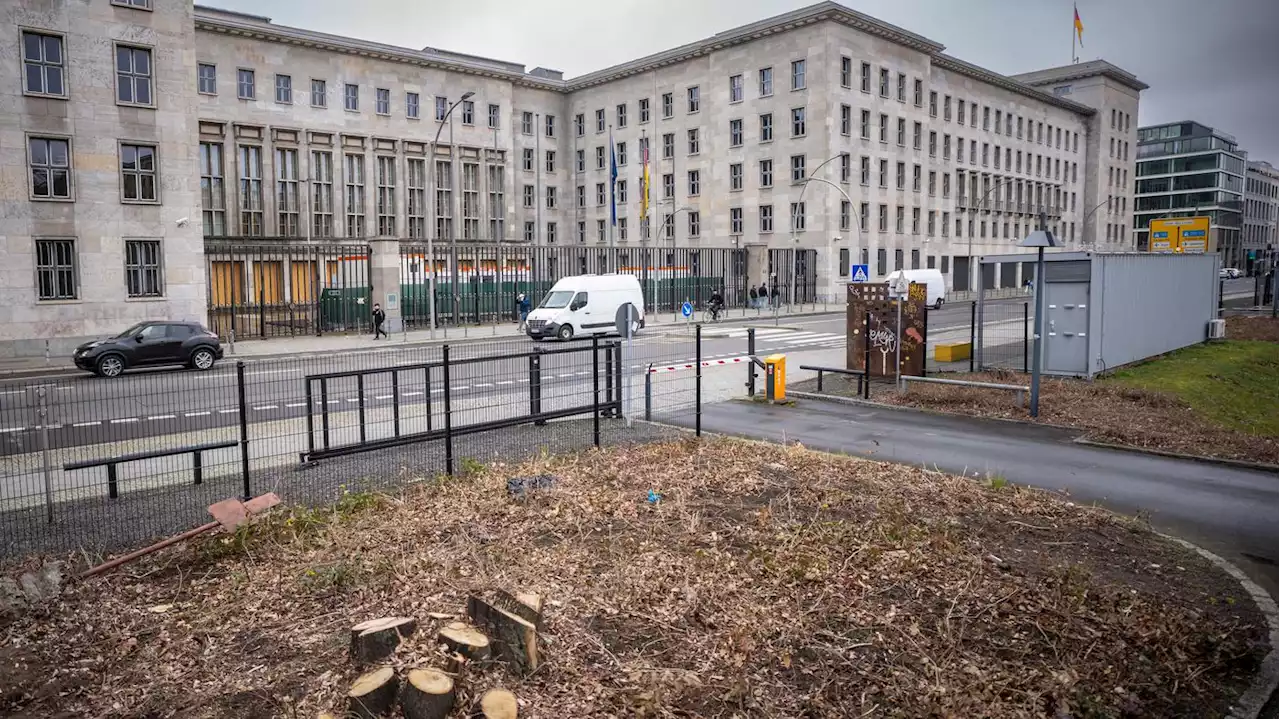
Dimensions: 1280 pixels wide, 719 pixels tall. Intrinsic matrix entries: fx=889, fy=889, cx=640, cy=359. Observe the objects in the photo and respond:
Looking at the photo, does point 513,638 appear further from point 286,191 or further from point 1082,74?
point 1082,74

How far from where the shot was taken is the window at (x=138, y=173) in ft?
101

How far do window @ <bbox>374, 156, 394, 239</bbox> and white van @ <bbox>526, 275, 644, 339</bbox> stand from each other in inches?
1337

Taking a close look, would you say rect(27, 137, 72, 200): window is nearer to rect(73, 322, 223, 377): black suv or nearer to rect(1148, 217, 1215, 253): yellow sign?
rect(73, 322, 223, 377): black suv

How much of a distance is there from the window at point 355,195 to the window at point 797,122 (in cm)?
3078

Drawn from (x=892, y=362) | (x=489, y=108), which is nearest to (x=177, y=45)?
(x=892, y=362)

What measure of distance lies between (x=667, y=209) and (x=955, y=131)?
995 inches

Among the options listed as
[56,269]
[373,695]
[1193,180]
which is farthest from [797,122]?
[1193,180]

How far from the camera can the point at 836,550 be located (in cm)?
743

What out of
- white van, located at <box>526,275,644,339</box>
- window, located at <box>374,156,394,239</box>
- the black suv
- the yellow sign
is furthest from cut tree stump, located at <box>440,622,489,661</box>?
window, located at <box>374,156,394,239</box>

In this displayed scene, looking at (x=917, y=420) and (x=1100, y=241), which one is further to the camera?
(x=1100, y=241)

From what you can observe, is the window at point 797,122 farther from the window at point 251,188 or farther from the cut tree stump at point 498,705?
the cut tree stump at point 498,705

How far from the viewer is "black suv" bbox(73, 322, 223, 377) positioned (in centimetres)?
2406

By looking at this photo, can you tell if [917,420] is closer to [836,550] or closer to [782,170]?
[836,550]

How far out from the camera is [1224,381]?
66.5 ft
